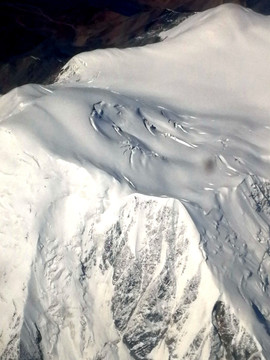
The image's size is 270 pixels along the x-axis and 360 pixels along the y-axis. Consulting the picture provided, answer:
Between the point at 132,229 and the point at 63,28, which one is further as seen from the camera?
the point at 63,28

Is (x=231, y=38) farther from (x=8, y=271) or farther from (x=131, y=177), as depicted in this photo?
(x=8, y=271)

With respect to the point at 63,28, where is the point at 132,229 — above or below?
below

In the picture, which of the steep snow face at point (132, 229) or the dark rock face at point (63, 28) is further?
the dark rock face at point (63, 28)

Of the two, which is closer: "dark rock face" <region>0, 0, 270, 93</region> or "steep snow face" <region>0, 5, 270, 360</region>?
"steep snow face" <region>0, 5, 270, 360</region>
